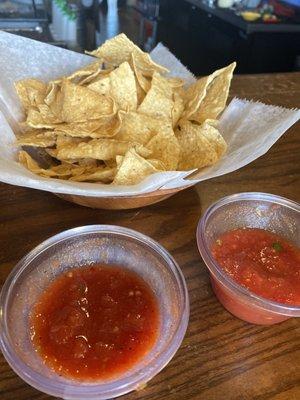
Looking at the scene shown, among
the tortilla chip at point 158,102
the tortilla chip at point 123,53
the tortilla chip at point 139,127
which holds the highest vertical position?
the tortilla chip at point 123,53

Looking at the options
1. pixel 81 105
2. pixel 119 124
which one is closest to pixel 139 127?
pixel 119 124

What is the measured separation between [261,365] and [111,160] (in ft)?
1.93

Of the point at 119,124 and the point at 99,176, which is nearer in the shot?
the point at 99,176

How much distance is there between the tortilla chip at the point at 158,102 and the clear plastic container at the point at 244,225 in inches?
16.0

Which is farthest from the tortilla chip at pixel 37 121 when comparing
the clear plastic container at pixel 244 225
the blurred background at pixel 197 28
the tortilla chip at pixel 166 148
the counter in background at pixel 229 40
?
the counter in background at pixel 229 40

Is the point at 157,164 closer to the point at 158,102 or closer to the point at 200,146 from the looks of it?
the point at 200,146

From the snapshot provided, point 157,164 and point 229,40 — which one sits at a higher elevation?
point 157,164

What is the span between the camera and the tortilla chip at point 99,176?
96cm

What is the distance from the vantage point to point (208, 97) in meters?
1.25

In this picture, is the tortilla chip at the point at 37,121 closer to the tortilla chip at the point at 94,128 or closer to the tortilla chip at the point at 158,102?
the tortilla chip at the point at 94,128

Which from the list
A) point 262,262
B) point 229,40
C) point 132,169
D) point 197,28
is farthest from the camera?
point 197,28

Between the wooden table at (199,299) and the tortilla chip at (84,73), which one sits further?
the tortilla chip at (84,73)

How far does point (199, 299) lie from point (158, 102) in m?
0.63

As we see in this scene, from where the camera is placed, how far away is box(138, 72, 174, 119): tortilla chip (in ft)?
3.95
